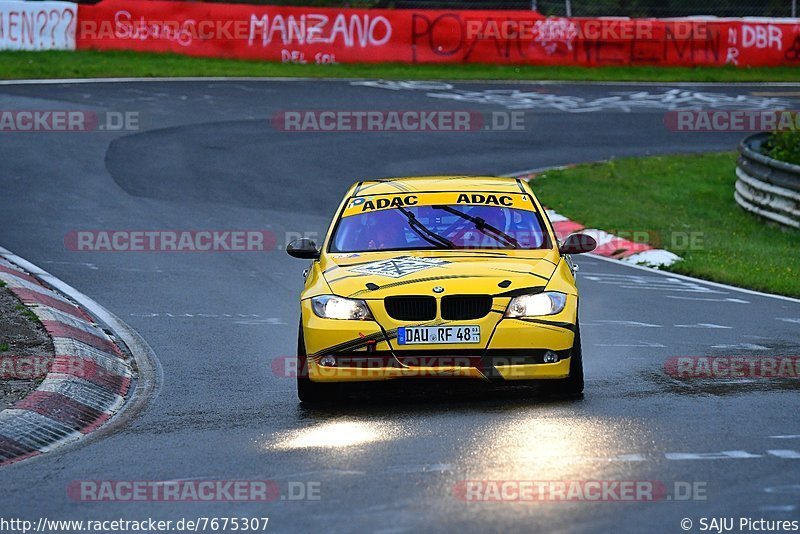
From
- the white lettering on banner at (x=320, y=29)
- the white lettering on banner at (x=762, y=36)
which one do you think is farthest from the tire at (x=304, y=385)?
the white lettering on banner at (x=762, y=36)

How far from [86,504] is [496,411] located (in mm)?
2806

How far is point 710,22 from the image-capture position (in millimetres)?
35625

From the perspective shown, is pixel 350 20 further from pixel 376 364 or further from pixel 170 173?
pixel 376 364

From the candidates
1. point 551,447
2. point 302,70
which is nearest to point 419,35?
point 302,70

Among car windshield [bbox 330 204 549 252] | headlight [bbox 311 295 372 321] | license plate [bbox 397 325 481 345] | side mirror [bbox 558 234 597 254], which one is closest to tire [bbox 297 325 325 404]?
headlight [bbox 311 295 372 321]

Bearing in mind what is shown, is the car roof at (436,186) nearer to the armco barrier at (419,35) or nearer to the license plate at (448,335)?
the license plate at (448,335)

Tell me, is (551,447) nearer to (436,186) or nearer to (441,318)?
(441,318)

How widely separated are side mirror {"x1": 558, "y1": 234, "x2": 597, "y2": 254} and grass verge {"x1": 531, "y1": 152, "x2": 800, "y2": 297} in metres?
5.51

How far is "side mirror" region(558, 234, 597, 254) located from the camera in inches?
389

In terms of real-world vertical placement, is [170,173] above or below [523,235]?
below

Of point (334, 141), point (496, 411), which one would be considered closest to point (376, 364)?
point (496, 411)

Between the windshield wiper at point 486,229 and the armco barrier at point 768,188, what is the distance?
9.70 m

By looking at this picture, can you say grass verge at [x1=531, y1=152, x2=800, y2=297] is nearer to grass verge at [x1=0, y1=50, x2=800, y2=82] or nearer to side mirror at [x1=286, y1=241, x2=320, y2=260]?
side mirror at [x1=286, y1=241, x2=320, y2=260]

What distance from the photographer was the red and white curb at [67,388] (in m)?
8.34
